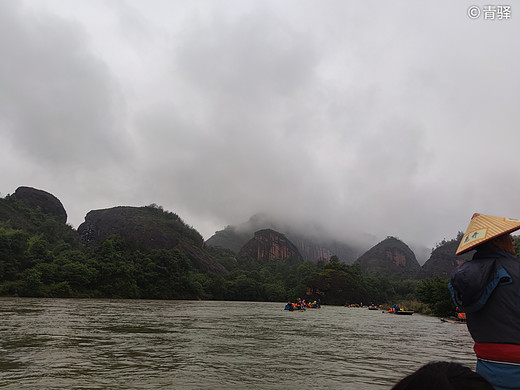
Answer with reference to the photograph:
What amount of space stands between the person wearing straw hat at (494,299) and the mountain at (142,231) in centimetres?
9382

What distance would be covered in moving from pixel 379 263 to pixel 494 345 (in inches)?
7657

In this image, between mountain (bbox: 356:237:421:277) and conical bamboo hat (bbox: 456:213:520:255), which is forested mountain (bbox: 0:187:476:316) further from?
conical bamboo hat (bbox: 456:213:520:255)

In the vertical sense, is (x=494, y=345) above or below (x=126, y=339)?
above

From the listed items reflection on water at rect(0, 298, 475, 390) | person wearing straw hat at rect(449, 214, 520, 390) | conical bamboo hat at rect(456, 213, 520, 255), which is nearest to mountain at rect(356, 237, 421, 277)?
reflection on water at rect(0, 298, 475, 390)

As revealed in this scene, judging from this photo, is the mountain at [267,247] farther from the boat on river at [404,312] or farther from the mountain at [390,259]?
the boat on river at [404,312]

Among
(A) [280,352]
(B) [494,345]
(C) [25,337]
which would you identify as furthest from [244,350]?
(B) [494,345]

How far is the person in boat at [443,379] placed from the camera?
1039 mm

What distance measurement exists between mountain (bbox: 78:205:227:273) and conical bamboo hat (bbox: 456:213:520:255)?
9370cm

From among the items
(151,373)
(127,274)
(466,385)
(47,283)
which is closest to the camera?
(466,385)

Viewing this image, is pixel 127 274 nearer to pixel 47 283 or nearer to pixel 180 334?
pixel 47 283

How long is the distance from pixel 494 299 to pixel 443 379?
1.88m

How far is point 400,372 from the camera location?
28.9ft

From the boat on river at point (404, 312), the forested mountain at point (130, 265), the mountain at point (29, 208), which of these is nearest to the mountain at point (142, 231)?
the forested mountain at point (130, 265)

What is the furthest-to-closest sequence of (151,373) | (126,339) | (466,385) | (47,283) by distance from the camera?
(47,283) → (126,339) → (151,373) → (466,385)
